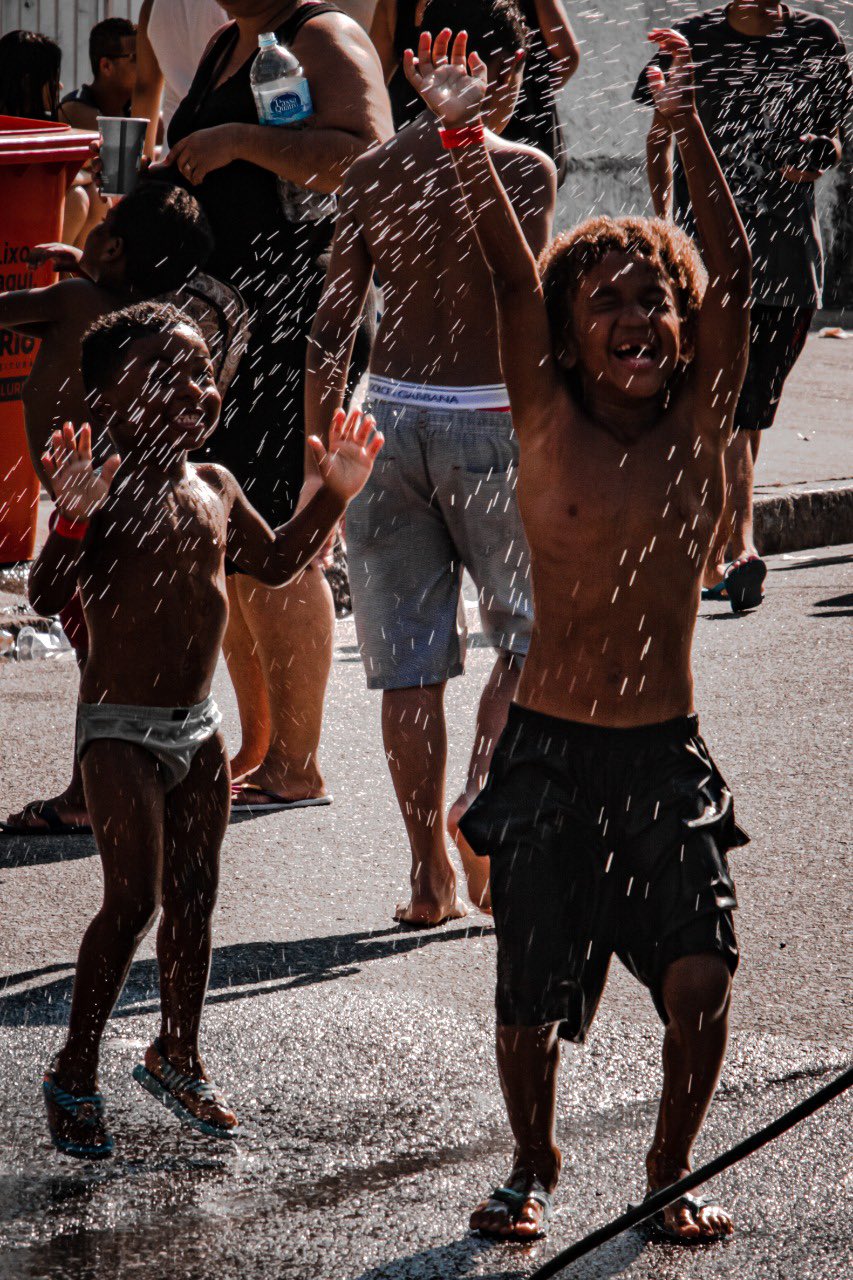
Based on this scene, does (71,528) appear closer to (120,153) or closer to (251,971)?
(251,971)

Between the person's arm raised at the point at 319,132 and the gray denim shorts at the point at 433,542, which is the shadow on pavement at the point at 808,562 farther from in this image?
the gray denim shorts at the point at 433,542

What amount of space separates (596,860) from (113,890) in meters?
0.73

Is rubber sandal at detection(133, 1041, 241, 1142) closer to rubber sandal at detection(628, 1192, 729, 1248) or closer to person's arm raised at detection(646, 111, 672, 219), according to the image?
rubber sandal at detection(628, 1192, 729, 1248)

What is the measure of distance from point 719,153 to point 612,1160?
5.00 meters

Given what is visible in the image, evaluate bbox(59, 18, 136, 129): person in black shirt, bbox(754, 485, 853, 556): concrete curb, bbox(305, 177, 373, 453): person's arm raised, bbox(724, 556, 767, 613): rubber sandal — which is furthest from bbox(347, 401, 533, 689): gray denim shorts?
bbox(59, 18, 136, 129): person in black shirt

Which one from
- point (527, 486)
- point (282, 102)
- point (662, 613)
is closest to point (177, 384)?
point (527, 486)

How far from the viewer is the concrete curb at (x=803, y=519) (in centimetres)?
856

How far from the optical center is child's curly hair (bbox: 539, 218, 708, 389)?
2.94 meters

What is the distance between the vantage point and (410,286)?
4.17m

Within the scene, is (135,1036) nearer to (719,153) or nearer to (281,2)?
(281,2)

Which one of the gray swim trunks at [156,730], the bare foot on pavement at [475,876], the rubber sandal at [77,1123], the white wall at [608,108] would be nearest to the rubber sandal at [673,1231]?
the rubber sandal at [77,1123]

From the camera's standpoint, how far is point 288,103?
4.69 meters

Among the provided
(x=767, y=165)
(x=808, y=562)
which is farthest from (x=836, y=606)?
(x=767, y=165)

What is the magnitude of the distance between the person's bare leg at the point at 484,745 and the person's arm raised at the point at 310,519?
0.98m
